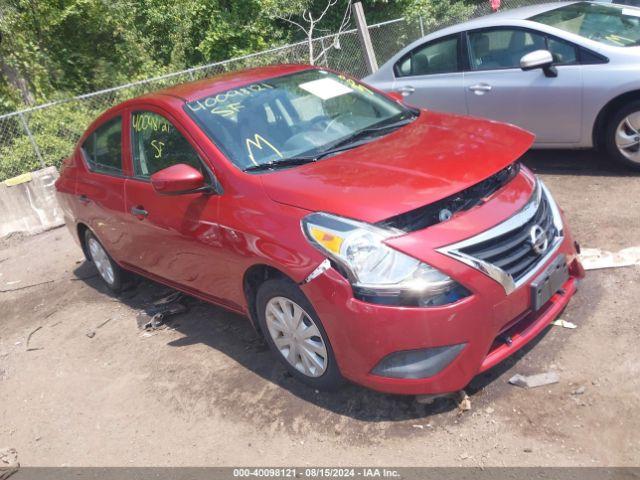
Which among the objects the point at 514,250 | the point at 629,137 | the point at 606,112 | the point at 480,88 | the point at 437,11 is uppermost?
the point at 437,11

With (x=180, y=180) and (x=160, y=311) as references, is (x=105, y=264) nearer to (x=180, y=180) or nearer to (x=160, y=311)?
(x=160, y=311)

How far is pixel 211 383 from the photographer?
416 centimetres

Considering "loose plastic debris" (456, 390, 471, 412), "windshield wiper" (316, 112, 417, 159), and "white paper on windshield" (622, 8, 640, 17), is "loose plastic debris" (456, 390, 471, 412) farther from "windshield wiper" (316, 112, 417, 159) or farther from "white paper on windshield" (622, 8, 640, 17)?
"white paper on windshield" (622, 8, 640, 17)

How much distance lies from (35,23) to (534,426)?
13849mm

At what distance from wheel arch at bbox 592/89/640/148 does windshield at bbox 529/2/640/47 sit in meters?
0.48

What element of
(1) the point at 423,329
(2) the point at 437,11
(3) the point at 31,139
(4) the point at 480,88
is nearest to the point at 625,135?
(4) the point at 480,88

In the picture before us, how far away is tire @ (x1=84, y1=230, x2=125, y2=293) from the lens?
5.80 meters

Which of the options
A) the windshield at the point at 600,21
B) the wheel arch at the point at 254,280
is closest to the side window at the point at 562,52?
the windshield at the point at 600,21

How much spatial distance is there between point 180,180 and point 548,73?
12.4 ft

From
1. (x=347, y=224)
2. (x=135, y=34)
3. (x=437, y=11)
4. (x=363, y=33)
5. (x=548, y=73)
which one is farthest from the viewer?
(x=437, y=11)

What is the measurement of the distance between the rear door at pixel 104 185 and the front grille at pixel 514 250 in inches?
116

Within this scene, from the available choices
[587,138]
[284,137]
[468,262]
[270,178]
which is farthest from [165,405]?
[587,138]

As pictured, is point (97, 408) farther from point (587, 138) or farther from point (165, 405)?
point (587, 138)

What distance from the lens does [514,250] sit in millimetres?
3234
